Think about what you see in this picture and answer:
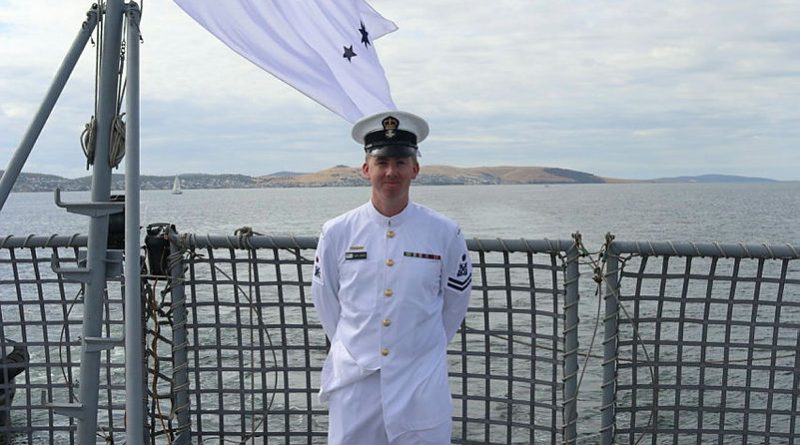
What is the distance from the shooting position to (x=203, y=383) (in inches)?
520

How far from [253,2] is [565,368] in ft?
8.65

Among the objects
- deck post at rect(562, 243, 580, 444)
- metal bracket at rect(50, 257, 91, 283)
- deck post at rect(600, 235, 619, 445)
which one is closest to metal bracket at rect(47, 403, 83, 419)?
metal bracket at rect(50, 257, 91, 283)

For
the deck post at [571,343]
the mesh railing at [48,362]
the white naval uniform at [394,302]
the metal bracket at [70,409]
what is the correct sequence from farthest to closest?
the mesh railing at [48,362] → the deck post at [571,343] → the metal bracket at [70,409] → the white naval uniform at [394,302]

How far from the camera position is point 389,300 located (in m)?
3.35

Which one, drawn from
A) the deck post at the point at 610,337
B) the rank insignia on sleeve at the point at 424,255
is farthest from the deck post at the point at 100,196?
the deck post at the point at 610,337

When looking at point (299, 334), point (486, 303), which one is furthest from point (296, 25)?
point (299, 334)

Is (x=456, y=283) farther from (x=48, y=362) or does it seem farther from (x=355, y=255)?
(x=48, y=362)

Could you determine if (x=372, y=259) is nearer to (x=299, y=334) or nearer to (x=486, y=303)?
(x=486, y=303)

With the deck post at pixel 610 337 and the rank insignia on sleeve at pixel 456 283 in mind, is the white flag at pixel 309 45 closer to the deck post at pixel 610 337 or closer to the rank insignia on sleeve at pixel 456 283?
the rank insignia on sleeve at pixel 456 283

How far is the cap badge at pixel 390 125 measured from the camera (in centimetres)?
341

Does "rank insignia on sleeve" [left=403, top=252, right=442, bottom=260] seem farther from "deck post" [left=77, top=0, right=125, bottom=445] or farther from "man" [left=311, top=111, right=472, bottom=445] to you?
"deck post" [left=77, top=0, right=125, bottom=445]

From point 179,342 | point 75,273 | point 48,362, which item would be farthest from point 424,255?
point 48,362

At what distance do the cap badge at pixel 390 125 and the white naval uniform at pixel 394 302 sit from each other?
311 millimetres

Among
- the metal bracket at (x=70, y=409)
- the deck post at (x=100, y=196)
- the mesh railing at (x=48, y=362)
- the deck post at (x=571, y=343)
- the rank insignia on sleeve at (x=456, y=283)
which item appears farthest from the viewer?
the mesh railing at (x=48, y=362)
